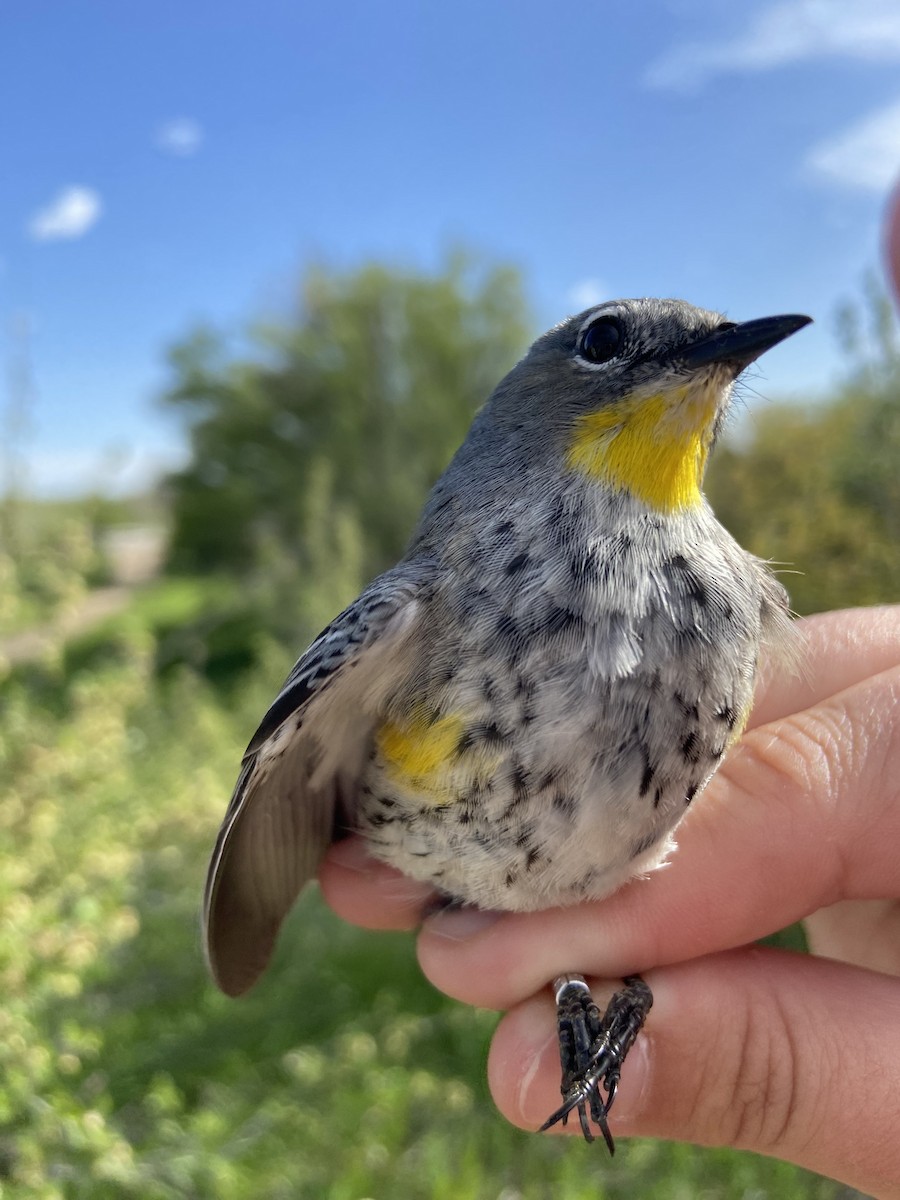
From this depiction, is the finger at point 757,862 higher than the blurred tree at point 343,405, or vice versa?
the blurred tree at point 343,405

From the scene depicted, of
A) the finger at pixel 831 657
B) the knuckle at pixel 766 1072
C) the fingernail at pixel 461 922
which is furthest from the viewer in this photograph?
the finger at pixel 831 657

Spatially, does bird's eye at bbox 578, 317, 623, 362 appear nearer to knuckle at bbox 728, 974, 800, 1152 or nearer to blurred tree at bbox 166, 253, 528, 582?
knuckle at bbox 728, 974, 800, 1152

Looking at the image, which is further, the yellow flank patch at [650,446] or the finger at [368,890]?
the finger at [368,890]

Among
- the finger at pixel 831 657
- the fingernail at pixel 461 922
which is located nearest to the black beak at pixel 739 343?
the finger at pixel 831 657

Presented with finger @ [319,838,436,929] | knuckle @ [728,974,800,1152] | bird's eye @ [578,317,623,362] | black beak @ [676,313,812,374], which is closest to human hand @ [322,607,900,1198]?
knuckle @ [728,974,800,1152]

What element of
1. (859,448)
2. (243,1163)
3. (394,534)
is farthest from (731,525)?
(243,1163)

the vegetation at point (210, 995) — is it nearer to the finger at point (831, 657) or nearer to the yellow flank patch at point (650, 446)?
the finger at point (831, 657)

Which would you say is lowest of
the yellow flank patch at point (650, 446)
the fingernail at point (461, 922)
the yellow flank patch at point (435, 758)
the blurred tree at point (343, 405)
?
the fingernail at point (461, 922)

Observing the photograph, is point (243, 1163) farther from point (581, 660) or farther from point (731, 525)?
point (731, 525)
